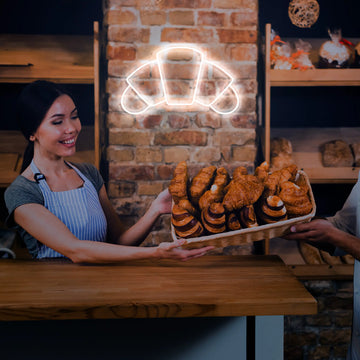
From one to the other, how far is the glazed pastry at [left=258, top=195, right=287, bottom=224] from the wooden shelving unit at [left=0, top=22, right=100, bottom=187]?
48.1 inches

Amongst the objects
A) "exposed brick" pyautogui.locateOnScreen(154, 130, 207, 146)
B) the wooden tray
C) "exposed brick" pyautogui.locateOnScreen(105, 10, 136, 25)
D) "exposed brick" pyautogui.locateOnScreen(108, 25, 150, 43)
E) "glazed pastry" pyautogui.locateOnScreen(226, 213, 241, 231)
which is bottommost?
the wooden tray

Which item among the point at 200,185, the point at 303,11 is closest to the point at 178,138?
the point at 200,185

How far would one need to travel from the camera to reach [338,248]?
63.8 inches

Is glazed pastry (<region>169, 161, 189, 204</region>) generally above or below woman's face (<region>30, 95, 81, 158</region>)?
below

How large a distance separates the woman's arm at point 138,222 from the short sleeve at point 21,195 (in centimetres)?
38

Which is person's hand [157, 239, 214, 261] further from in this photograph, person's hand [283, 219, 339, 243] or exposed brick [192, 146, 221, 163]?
exposed brick [192, 146, 221, 163]

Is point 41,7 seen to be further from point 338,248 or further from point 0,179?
point 338,248

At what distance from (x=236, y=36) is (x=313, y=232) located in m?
1.31

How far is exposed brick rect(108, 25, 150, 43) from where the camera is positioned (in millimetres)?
2160

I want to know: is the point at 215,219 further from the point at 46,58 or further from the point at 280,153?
the point at 46,58

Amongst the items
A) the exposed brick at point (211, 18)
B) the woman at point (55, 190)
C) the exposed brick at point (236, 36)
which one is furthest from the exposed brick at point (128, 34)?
the woman at point (55, 190)

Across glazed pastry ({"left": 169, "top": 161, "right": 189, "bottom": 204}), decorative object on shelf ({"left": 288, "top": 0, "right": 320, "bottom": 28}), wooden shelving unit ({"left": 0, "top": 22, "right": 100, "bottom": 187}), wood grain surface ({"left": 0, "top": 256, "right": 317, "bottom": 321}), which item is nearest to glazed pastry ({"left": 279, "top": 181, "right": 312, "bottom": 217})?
wood grain surface ({"left": 0, "top": 256, "right": 317, "bottom": 321})

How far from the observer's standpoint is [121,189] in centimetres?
224

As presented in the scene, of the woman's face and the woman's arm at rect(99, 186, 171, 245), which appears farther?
the woman's face
